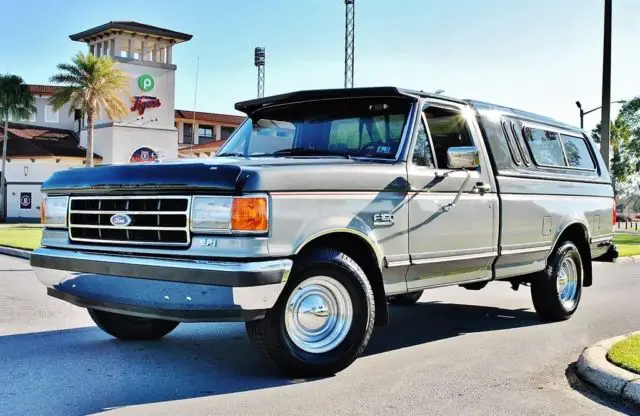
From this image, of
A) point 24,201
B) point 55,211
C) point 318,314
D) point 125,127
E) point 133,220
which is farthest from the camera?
point 24,201

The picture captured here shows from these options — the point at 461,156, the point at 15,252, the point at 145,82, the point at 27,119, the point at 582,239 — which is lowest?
the point at 15,252

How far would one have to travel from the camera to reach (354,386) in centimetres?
479

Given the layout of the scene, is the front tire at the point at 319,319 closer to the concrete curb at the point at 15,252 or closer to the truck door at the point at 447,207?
the truck door at the point at 447,207

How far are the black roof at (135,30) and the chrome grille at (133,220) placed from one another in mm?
46954

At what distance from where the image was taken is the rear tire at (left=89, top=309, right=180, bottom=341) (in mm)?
5898

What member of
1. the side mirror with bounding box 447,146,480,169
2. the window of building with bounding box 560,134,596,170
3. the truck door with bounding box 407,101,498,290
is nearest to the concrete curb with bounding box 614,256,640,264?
the window of building with bounding box 560,134,596,170

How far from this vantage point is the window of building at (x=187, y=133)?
63531 millimetres

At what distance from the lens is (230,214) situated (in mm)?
4438

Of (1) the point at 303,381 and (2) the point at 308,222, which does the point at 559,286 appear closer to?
(1) the point at 303,381

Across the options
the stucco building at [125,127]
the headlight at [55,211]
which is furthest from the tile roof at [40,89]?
the headlight at [55,211]

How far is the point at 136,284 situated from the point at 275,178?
1.15 meters

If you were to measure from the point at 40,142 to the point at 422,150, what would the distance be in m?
51.7

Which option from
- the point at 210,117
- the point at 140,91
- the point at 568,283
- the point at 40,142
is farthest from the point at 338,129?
the point at 210,117

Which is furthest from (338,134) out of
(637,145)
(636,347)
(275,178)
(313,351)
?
(637,145)
